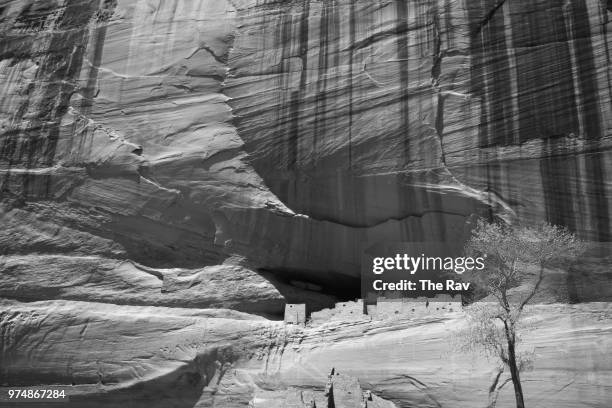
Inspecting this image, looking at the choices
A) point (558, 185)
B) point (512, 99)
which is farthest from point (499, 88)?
point (558, 185)

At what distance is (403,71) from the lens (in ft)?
52.1

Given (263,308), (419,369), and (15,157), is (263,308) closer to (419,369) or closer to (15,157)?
(419,369)

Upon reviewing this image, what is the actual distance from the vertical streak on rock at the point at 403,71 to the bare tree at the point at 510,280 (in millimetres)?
2349

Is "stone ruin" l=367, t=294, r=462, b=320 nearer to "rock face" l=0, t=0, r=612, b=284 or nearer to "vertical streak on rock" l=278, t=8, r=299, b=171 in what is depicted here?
"rock face" l=0, t=0, r=612, b=284

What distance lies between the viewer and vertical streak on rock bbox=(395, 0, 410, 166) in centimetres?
1564

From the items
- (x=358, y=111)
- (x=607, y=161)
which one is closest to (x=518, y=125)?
(x=607, y=161)

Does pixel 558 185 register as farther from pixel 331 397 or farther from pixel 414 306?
pixel 331 397

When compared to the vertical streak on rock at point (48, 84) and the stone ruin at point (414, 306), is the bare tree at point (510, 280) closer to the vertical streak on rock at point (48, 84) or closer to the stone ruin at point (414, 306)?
the stone ruin at point (414, 306)

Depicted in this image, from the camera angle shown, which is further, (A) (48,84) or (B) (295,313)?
(A) (48,84)

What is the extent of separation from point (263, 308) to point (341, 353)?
2.72 m

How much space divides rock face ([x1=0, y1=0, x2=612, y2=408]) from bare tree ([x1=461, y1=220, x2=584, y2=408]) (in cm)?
60

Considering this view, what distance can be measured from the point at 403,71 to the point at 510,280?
209 inches

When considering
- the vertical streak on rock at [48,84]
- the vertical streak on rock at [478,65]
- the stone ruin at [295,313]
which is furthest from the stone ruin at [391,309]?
the vertical streak on rock at [48,84]

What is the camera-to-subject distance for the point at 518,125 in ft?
49.9
